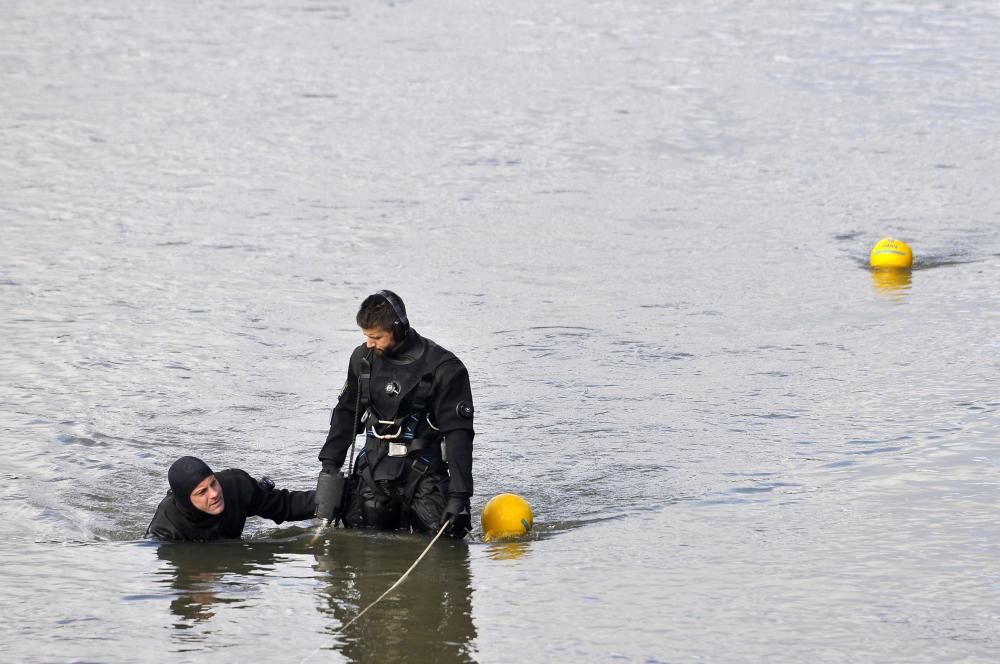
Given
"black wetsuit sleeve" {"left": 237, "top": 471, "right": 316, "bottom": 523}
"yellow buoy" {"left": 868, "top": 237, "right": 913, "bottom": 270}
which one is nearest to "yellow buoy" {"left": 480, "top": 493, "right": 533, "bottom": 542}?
"black wetsuit sleeve" {"left": 237, "top": 471, "right": 316, "bottom": 523}

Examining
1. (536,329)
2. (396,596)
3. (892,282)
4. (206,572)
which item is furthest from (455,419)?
(892,282)

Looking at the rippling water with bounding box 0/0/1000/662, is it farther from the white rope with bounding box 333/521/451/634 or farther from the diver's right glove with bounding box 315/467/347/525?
the diver's right glove with bounding box 315/467/347/525

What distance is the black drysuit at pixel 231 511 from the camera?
8406 mm

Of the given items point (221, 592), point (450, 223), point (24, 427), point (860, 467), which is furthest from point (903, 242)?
point (221, 592)

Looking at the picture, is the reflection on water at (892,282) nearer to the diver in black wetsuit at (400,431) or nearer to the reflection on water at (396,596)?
the diver in black wetsuit at (400,431)

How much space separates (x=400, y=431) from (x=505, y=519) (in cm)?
89

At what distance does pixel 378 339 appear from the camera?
8.01m

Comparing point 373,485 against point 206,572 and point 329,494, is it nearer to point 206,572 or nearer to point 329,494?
point 329,494

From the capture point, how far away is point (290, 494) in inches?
340

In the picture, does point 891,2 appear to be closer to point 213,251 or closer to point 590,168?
point 590,168

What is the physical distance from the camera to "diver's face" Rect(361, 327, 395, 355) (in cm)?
795

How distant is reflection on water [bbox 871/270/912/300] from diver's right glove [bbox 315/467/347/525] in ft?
26.0

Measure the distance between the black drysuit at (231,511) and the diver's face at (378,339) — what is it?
104cm

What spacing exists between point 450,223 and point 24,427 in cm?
778
